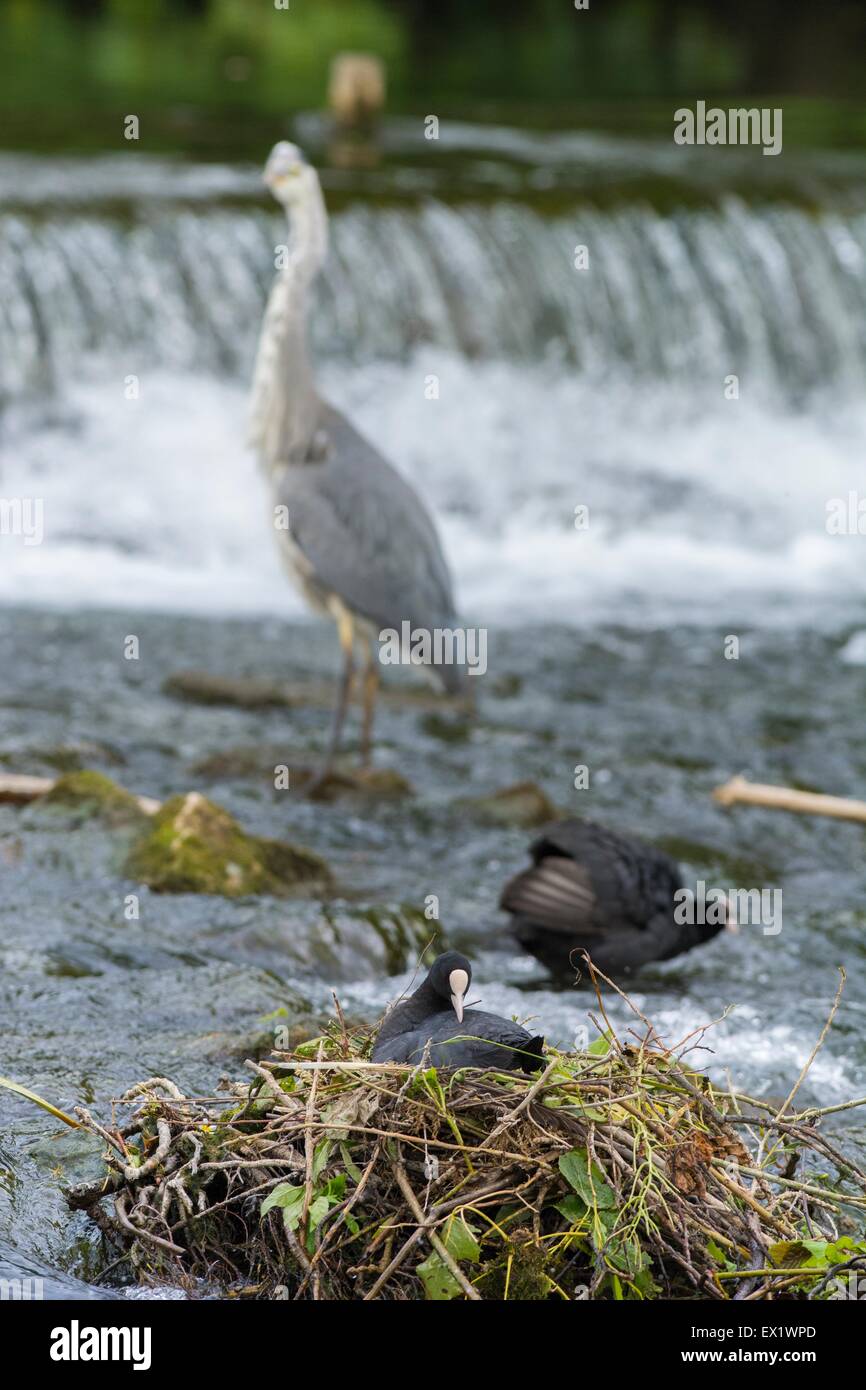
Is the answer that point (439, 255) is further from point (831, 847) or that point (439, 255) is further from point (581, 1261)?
point (581, 1261)

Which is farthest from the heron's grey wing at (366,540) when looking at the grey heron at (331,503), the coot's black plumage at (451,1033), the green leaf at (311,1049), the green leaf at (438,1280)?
the green leaf at (438,1280)

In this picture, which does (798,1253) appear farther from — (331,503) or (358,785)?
(331,503)

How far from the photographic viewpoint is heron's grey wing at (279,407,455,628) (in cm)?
909

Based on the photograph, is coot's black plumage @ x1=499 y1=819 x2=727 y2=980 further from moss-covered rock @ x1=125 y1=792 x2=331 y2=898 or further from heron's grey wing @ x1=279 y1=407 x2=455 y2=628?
heron's grey wing @ x1=279 y1=407 x2=455 y2=628

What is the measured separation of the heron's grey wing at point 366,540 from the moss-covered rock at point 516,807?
3.87 feet

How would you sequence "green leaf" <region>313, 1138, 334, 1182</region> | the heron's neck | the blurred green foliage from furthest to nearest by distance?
the blurred green foliage, the heron's neck, "green leaf" <region>313, 1138, 334, 1182</region>

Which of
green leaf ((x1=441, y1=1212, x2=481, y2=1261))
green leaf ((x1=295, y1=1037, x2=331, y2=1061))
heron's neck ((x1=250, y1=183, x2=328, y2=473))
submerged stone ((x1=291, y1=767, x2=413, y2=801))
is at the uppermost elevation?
heron's neck ((x1=250, y1=183, x2=328, y2=473))

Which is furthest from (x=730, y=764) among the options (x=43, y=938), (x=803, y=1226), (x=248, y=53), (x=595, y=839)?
(x=248, y=53)

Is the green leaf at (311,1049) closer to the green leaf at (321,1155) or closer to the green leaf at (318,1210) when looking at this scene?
the green leaf at (321,1155)

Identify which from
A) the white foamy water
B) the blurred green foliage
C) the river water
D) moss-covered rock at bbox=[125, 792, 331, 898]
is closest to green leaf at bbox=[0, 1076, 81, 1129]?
the river water

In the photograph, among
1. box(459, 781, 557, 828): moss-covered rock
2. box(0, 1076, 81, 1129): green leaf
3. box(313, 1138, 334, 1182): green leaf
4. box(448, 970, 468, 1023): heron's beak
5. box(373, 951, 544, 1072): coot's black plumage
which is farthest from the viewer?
box(459, 781, 557, 828): moss-covered rock

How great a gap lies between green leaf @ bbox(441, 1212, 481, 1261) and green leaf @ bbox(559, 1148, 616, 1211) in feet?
0.78

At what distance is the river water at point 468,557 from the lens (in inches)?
248

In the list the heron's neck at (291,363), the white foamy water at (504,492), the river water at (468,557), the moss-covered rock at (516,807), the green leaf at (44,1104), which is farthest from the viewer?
the white foamy water at (504,492)
